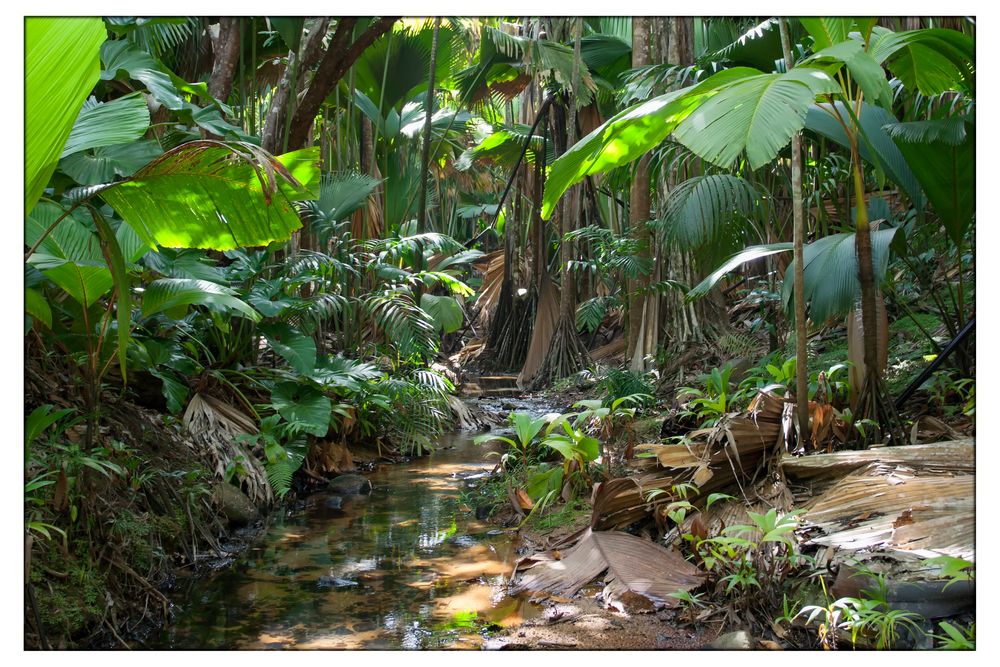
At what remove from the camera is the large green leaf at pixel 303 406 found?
4.58 metres

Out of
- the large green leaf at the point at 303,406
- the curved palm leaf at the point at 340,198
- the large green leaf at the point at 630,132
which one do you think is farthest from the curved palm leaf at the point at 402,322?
the large green leaf at the point at 630,132

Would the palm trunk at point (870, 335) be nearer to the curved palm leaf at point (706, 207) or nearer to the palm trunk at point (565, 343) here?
the curved palm leaf at point (706, 207)

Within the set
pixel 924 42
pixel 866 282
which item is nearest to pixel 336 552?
pixel 866 282

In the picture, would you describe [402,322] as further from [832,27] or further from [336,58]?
[832,27]

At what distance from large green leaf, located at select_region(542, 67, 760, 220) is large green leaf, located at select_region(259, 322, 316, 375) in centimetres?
248

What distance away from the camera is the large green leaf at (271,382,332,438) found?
4.58m

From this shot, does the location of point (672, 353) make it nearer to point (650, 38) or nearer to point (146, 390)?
point (650, 38)

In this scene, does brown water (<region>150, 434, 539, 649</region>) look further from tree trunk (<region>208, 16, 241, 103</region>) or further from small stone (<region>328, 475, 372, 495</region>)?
tree trunk (<region>208, 16, 241, 103</region>)

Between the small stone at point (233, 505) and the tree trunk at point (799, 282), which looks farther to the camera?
the small stone at point (233, 505)

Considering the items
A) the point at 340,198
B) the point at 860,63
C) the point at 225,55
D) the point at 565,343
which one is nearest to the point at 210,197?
the point at 860,63

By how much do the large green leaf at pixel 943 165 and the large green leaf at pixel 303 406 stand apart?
10.8 feet

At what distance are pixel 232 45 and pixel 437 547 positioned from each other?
3835mm

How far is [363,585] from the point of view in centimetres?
306

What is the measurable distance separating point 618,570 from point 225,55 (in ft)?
14.5
